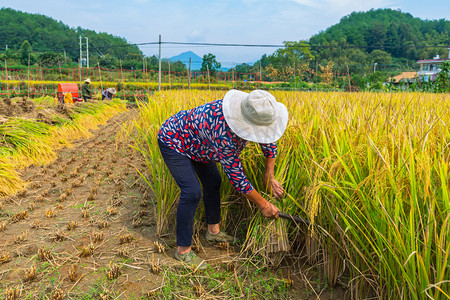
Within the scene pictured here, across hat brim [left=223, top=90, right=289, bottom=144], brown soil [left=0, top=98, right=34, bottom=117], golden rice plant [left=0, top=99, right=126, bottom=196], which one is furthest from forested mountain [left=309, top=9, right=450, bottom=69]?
hat brim [left=223, top=90, right=289, bottom=144]

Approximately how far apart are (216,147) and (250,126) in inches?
9.1

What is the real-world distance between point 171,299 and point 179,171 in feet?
2.46

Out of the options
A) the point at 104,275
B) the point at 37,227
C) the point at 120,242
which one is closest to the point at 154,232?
the point at 120,242

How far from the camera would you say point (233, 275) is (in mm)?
1920

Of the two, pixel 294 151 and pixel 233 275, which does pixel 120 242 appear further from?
pixel 294 151

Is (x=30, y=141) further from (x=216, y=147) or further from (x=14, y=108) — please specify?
(x=216, y=147)

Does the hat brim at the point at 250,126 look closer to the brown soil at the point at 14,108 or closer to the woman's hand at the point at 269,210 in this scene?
the woman's hand at the point at 269,210

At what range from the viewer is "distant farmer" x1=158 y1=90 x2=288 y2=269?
1620 millimetres

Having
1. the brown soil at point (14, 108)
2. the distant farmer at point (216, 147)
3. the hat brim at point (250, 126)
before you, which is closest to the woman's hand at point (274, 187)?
the distant farmer at point (216, 147)

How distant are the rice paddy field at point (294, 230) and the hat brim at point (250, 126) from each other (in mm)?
206

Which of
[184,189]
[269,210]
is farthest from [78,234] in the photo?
[269,210]

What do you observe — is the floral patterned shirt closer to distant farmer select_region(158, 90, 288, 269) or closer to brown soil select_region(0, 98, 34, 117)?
distant farmer select_region(158, 90, 288, 269)

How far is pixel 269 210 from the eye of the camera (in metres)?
1.79

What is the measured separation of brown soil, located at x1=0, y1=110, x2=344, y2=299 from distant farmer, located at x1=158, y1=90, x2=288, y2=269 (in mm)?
321
